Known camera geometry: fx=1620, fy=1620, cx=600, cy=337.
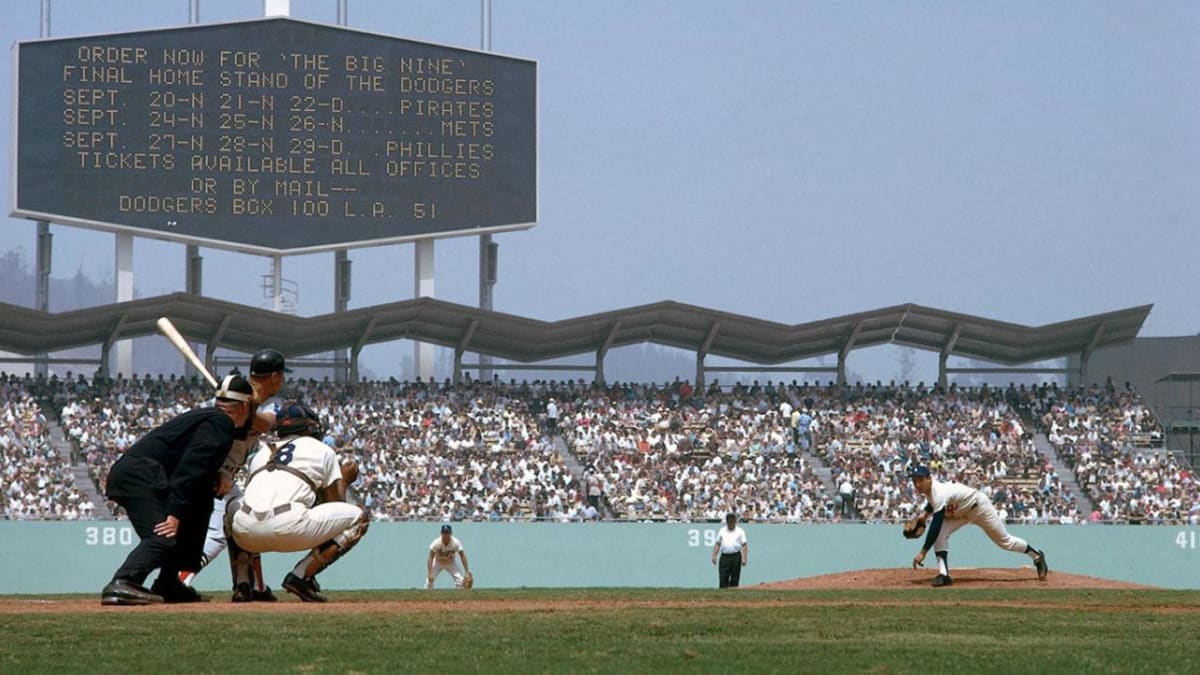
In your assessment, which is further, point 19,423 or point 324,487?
point 19,423

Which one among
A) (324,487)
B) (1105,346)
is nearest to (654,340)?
(1105,346)

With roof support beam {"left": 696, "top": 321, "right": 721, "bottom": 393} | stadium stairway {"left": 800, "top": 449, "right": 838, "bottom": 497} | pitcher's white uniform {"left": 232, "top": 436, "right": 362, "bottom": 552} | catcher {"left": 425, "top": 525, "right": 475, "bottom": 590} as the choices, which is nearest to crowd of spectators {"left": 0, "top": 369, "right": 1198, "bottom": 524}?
stadium stairway {"left": 800, "top": 449, "right": 838, "bottom": 497}

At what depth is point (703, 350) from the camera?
134ft

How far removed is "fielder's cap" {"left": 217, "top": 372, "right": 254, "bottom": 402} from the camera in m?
10.5

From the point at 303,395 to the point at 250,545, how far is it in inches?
1011

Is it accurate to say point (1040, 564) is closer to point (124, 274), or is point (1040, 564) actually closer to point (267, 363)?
point (267, 363)

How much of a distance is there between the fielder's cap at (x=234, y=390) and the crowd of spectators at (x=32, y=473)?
19599 mm

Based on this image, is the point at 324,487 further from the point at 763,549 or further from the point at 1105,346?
the point at 1105,346

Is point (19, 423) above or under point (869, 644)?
above

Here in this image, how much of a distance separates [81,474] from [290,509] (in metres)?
22.4

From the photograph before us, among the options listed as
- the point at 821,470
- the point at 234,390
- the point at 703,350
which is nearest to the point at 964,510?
the point at 234,390

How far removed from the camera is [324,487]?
11.0 m

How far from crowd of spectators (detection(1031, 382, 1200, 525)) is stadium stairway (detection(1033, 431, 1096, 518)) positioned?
124 millimetres

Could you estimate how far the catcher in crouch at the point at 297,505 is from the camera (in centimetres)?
1066
